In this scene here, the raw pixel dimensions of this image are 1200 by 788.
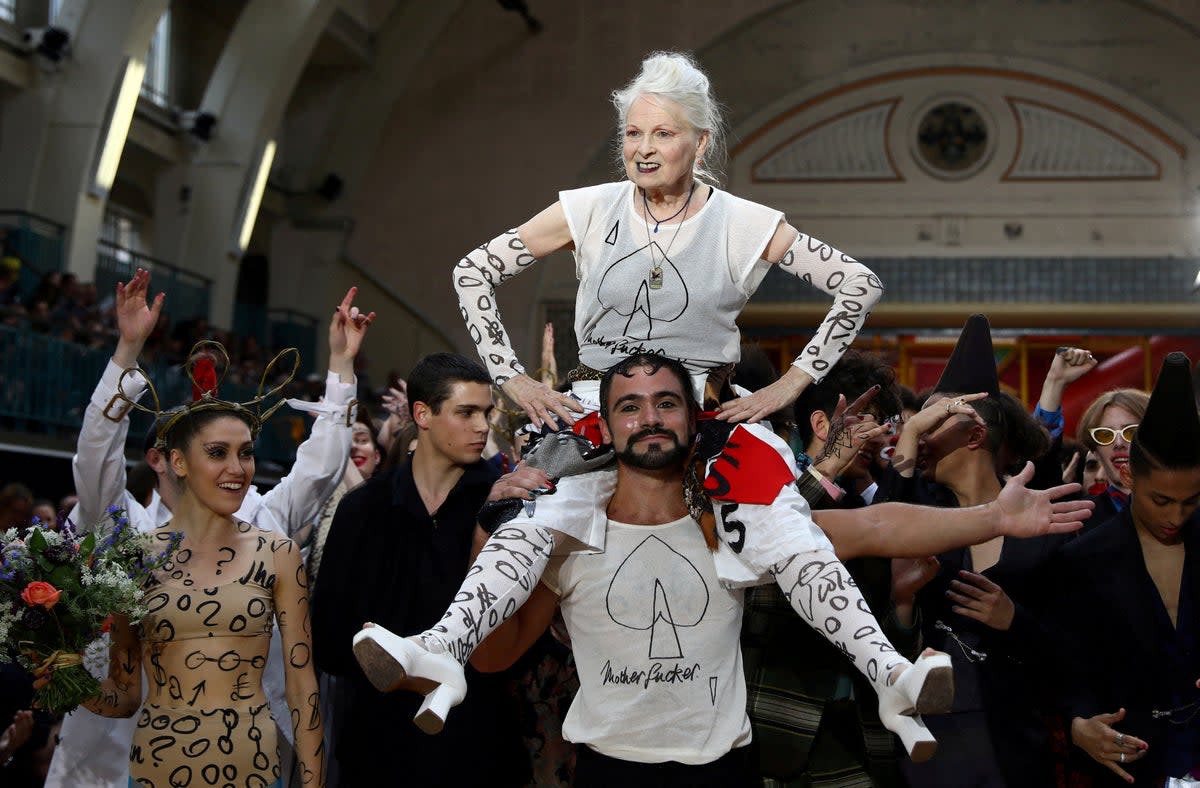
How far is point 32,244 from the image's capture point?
12.9 metres

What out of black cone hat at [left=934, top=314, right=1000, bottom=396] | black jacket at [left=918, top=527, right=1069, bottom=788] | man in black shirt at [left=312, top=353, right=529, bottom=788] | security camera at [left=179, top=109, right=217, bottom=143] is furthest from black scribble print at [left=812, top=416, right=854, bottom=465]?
security camera at [left=179, top=109, right=217, bottom=143]

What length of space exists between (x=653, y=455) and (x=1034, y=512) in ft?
2.97

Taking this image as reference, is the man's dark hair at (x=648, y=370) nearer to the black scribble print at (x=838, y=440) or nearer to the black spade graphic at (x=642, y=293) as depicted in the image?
the black spade graphic at (x=642, y=293)

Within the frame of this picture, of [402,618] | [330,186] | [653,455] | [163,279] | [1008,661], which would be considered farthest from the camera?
[330,186]

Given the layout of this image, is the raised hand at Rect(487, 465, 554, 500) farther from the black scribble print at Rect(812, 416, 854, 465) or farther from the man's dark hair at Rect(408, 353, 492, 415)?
the man's dark hair at Rect(408, 353, 492, 415)

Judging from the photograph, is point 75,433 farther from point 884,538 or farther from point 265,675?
point 884,538

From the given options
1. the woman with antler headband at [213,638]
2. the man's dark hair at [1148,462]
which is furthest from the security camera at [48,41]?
the man's dark hair at [1148,462]

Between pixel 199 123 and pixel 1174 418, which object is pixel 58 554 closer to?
pixel 1174 418

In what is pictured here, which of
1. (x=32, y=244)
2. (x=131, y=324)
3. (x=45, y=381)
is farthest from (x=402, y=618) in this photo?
(x=32, y=244)

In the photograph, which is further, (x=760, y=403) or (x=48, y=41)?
(x=48, y=41)

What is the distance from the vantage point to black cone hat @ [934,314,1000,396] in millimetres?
4641

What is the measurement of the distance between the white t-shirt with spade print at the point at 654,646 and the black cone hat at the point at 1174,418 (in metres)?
1.21

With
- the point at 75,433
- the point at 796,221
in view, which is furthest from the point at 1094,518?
the point at 796,221

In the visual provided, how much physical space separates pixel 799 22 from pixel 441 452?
1416 centimetres
